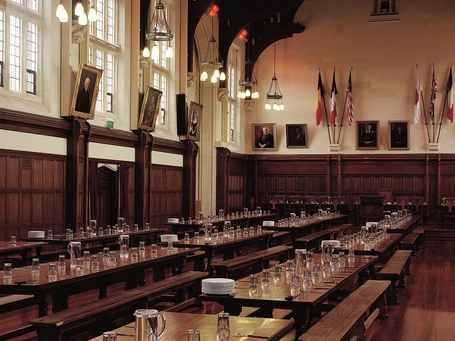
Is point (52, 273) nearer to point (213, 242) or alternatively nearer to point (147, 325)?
point (147, 325)

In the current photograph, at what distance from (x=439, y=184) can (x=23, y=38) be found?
1699cm

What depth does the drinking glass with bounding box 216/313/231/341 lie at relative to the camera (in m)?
3.46

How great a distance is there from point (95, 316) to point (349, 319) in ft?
7.35

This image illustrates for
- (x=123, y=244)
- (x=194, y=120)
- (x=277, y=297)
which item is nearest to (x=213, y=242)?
(x=123, y=244)

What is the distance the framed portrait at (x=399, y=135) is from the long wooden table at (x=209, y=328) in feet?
71.8

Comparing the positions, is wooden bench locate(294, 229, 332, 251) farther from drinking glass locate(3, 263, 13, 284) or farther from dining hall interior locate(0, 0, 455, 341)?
drinking glass locate(3, 263, 13, 284)

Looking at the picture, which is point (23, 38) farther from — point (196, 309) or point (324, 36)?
point (324, 36)

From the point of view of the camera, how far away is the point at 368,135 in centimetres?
2581

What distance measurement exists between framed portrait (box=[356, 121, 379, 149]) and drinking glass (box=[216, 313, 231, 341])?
903 inches

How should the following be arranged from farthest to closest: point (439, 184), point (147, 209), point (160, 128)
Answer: point (439, 184) < point (160, 128) < point (147, 209)

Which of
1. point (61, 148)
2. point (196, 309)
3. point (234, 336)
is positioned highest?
point (61, 148)

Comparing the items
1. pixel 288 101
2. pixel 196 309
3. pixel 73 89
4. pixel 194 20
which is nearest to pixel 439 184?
pixel 288 101

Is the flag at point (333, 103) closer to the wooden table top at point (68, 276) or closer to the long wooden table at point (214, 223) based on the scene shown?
the long wooden table at point (214, 223)

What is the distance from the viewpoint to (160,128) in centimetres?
1884
